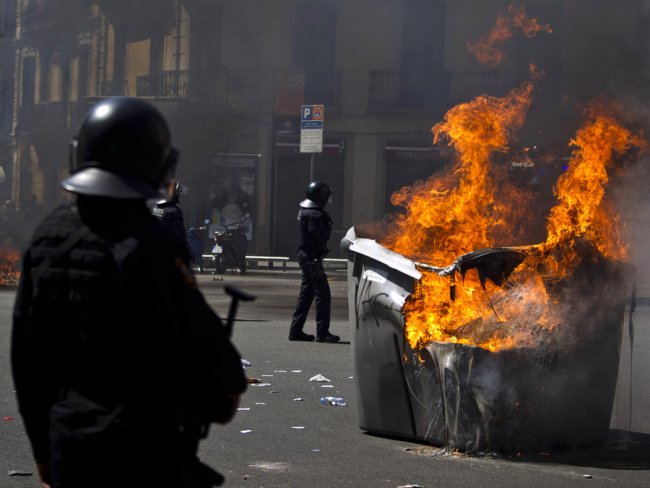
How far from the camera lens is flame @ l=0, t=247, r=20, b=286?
19250mm

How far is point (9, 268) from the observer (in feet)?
65.1

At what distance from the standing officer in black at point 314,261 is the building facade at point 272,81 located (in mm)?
3958

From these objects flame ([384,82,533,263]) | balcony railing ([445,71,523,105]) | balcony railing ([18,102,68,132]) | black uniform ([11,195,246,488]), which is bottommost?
black uniform ([11,195,246,488])

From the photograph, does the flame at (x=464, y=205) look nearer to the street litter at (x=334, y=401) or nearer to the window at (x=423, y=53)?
the street litter at (x=334, y=401)

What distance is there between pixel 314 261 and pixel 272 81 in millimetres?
13027

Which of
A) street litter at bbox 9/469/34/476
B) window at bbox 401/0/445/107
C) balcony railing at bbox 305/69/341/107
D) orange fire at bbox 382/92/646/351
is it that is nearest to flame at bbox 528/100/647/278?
orange fire at bbox 382/92/646/351

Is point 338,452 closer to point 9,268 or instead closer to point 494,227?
point 494,227

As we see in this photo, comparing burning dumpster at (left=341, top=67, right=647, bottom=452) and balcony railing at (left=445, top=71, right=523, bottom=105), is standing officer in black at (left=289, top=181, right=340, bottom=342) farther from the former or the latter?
balcony railing at (left=445, top=71, right=523, bottom=105)

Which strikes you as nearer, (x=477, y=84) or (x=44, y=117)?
(x=477, y=84)

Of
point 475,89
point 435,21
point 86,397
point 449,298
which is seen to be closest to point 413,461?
point 449,298

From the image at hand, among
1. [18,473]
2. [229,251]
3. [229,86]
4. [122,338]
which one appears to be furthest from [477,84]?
[122,338]

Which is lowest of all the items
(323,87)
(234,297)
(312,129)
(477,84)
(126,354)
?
(126,354)

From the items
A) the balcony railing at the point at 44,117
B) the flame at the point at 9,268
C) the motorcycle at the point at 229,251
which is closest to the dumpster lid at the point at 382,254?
the flame at the point at 9,268

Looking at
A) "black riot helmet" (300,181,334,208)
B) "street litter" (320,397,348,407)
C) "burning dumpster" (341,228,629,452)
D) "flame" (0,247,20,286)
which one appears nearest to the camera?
"burning dumpster" (341,228,629,452)
